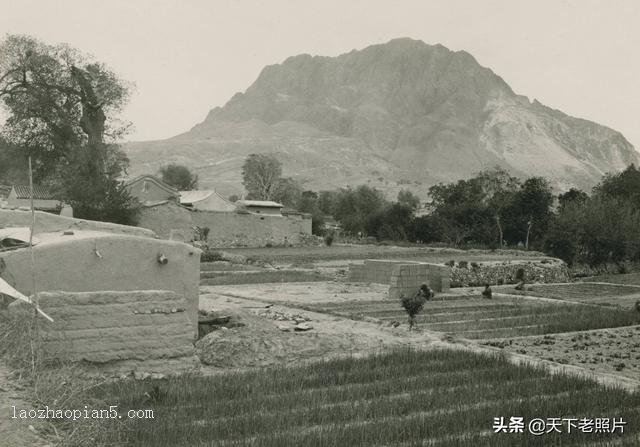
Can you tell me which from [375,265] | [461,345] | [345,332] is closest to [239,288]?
[375,265]

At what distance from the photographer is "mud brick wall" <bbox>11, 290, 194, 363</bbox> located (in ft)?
28.1

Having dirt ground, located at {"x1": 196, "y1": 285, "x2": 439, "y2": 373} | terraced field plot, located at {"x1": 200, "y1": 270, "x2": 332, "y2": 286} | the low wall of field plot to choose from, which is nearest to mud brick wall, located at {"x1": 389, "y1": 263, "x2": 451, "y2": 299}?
the low wall of field plot

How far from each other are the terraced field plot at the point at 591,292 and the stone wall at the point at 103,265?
13553 mm

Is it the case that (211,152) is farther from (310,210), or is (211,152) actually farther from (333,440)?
(333,440)

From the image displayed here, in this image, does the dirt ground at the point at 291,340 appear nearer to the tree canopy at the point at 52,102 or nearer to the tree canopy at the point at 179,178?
the tree canopy at the point at 52,102

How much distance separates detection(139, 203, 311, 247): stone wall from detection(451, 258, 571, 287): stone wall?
2060 centimetres

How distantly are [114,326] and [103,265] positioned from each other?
214cm

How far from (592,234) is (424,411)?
3140 centimetres

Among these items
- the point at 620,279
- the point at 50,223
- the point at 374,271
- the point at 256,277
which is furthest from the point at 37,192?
the point at 620,279

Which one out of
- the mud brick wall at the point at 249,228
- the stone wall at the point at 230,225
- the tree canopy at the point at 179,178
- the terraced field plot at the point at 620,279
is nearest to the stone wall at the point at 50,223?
the terraced field plot at the point at 620,279

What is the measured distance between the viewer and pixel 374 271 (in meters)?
26.5

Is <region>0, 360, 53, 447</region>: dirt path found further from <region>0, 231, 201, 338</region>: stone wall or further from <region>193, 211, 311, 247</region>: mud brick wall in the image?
<region>193, 211, 311, 247</region>: mud brick wall

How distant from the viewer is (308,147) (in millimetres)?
177000

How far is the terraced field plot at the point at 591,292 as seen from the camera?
826 inches
